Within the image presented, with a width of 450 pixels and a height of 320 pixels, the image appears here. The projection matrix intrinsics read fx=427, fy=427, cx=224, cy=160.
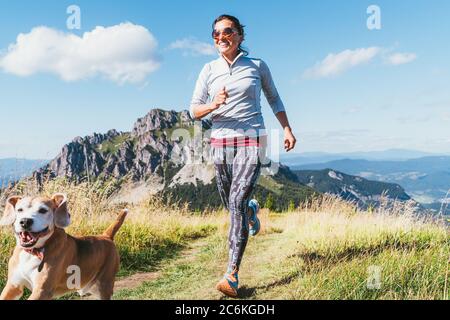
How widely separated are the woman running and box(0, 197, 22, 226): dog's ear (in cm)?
189

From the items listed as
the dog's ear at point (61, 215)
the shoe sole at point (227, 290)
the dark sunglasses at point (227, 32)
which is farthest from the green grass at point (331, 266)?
the dark sunglasses at point (227, 32)

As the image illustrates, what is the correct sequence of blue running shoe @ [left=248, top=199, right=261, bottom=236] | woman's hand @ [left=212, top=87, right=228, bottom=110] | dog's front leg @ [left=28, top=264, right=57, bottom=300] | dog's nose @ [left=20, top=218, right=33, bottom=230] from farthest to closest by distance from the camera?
blue running shoe @ [left=248, top=199, right=261, bottom=236] < woman's hand @ [left=212, top=87, right=228, bottom=110] < dog's front leg @ [left=28, top=264, right=57, bottom=300] < dog's nose @ [left=20, top=218, right=33, bottom=230]

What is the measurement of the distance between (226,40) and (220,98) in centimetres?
76

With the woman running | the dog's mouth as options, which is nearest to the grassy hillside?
the woman running

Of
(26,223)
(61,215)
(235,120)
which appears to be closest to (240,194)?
(235,120)

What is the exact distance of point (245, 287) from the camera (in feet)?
15.8

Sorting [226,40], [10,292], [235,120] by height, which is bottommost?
[10,292]

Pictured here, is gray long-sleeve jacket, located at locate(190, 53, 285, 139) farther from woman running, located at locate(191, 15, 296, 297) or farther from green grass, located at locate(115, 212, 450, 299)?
green grass, located at locate(115, 212, 450, 299)

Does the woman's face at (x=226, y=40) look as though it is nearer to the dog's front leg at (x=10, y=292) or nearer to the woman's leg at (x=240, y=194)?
the woman's leg at (x=240, y=194)

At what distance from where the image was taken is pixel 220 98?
407 centimetres

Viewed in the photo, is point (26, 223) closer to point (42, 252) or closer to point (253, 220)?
point (42, 252)

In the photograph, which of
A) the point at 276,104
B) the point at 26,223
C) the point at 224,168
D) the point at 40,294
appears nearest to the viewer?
the point at 26,223

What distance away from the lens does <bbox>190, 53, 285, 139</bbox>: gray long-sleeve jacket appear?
438 cm
